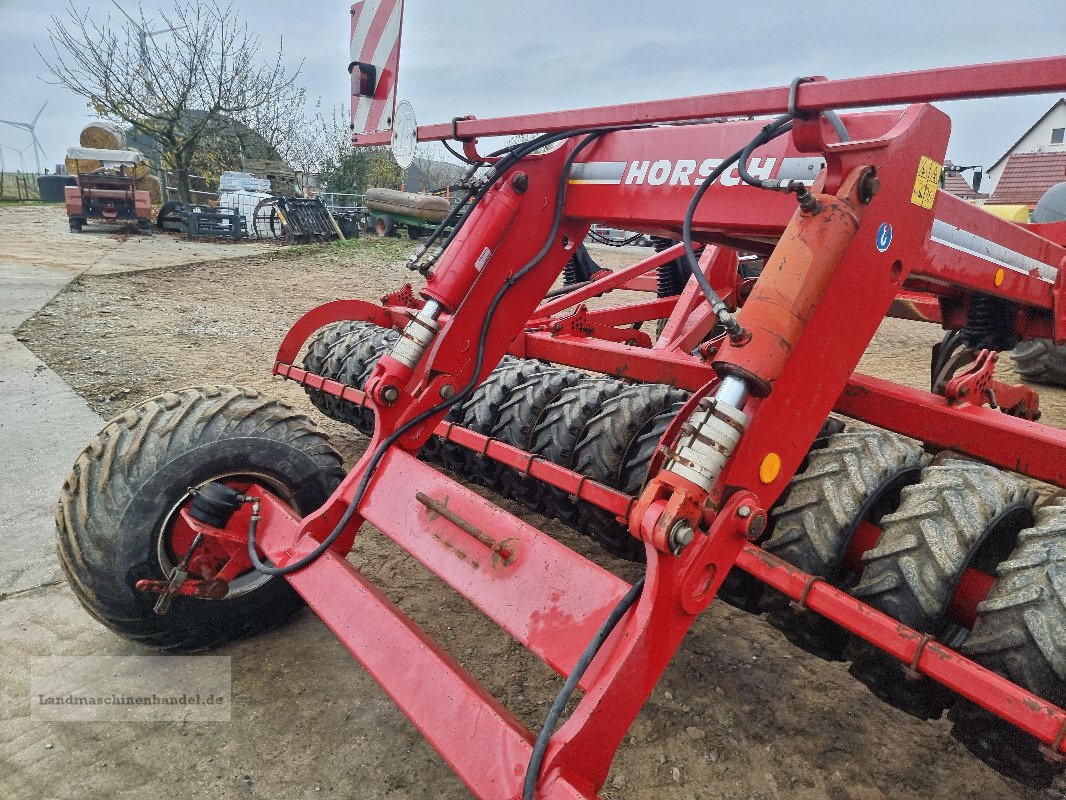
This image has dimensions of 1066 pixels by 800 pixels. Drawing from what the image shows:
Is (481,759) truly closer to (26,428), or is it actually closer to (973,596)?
(973,596)

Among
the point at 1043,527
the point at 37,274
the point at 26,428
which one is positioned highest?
the point at 1043,527

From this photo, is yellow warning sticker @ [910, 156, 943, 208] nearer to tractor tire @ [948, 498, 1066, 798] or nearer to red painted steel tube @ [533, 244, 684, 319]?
tractor tire @ [948, 498, 1066, 798]

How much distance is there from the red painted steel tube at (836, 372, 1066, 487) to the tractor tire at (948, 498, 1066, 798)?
62 centimetres

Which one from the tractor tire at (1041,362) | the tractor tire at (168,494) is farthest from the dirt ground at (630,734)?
the tractor tire at (1041,362)

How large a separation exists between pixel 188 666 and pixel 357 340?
2.13 metres

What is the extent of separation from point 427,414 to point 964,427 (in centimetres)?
180

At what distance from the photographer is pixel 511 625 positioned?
64.6 inches

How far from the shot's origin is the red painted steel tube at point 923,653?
1354 millimetres

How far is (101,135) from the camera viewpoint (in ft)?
89.0

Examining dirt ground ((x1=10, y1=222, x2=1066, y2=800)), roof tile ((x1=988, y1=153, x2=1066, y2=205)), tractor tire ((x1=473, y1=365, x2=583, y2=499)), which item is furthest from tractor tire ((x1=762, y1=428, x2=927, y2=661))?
roof tile ((x1=988, y1=153, x2=1066, y2=205))

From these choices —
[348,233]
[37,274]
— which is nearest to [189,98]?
[348,233]

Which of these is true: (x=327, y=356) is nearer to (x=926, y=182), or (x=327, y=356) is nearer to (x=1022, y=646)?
(x=926, y=182)

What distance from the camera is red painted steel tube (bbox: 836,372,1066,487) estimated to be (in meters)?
2.24

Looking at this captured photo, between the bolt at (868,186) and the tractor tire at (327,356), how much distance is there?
124 inches
